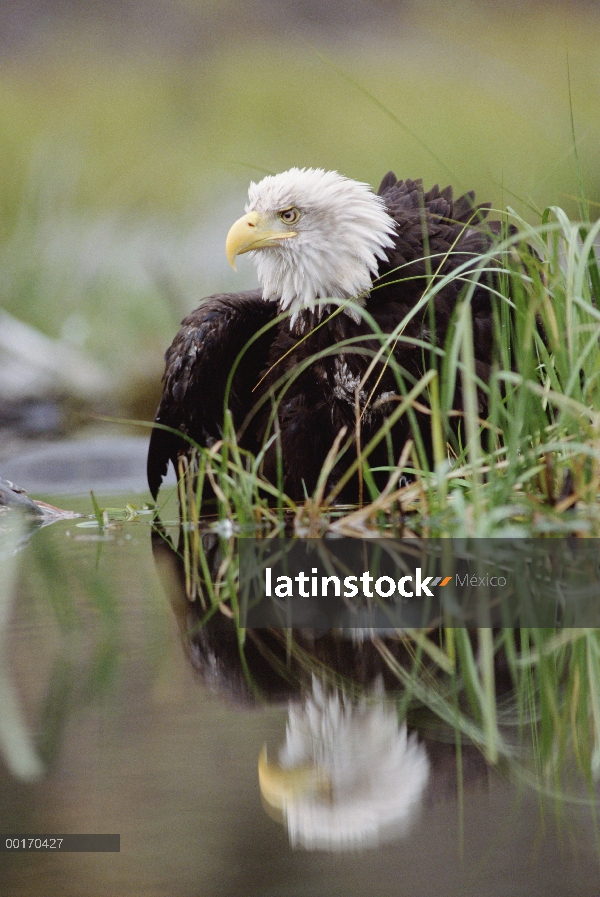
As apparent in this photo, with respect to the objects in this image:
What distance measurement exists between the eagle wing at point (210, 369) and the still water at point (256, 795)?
1507mm

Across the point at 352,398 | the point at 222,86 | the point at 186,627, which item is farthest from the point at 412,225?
the point at 222,86

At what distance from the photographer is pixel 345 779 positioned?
0.88 metres

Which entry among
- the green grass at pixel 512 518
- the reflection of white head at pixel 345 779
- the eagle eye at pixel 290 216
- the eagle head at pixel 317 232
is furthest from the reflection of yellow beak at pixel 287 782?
the eagle eye at pixel 290 216

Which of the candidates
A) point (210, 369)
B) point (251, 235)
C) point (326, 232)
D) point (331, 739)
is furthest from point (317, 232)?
point (331, 739)

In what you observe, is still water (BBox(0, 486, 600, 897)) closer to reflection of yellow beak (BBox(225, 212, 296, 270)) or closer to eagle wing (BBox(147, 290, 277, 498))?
reflection of yellow beak (BBox(225, 212, 296, 270))

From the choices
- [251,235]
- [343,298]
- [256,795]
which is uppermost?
[251,235]

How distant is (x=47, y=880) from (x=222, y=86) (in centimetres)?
381

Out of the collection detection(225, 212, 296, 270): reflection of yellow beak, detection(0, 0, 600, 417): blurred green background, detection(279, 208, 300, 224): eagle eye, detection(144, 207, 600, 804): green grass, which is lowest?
detection(144, 207, 600, 804): green grass

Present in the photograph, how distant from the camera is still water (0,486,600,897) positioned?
31.6 inches

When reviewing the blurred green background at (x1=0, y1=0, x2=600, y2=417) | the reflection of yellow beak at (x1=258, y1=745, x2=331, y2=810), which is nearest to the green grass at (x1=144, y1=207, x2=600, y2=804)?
the reflection of yellow beak at (x1=258, y1=745, x2=331, y2=810)

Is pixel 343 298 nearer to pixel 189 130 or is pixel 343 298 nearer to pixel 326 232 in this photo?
pixel 326 232

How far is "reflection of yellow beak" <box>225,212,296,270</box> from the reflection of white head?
1.55m

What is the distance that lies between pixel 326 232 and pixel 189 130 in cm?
206

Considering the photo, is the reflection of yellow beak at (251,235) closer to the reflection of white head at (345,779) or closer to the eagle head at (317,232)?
the eagle head at (317,232)
